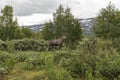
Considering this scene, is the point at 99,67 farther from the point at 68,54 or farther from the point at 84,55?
the point at 68,54

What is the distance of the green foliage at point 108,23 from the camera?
34.6 metres

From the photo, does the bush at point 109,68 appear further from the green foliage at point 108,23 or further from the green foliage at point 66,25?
the green foliage at point 66,25

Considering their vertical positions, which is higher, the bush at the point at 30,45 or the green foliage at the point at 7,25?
the green foliage at the point at 7,25

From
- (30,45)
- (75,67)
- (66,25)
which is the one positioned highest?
(66,25)

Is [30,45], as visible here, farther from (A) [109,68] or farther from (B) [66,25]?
(B) [66,25]

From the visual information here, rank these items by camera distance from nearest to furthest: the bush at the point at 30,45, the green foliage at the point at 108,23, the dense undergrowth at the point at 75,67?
the dense undergrowth at the point at 75,67 < the bush at the point at 30,45 < the green foliage at the point at 108,23

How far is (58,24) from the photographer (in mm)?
42188

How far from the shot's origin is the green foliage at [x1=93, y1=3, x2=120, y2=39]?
113 ft

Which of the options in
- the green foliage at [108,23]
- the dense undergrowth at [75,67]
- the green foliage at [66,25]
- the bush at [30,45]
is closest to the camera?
the dense undergrowth at [75,67]

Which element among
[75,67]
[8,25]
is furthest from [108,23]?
[75,67]

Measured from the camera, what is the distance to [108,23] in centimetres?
3609

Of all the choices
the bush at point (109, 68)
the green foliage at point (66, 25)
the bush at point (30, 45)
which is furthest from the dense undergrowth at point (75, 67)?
the green foliage at point (66, 25)

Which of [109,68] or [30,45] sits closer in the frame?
[109,68]

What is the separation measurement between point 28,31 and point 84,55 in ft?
198
